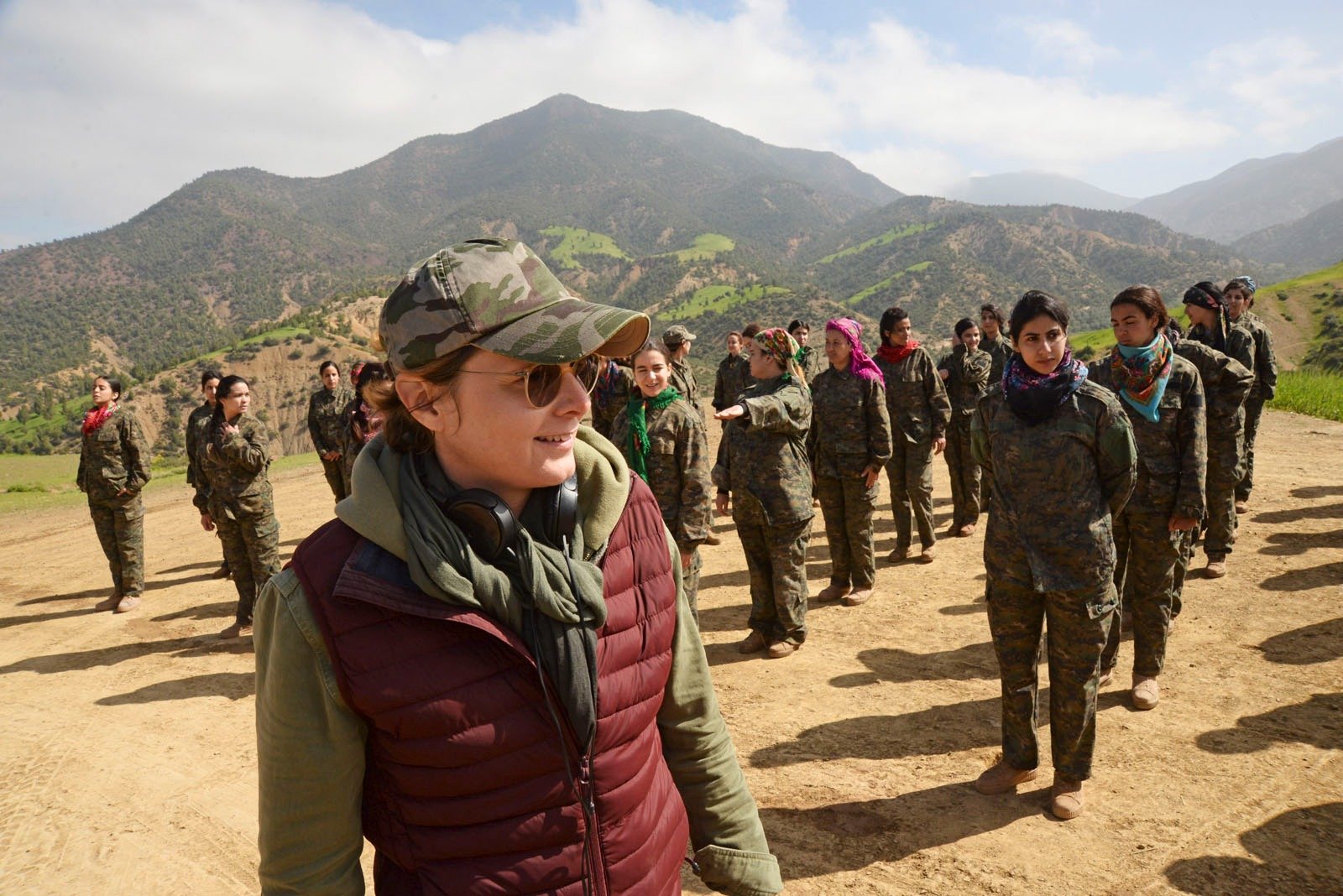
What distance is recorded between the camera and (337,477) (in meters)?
9.37

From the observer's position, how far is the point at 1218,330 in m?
6.98

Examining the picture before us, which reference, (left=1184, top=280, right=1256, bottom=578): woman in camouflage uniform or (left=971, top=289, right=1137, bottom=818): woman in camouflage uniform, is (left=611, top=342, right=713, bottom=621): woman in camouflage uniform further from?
(left=1184, top=280, right=1256, bottom=578): woman in camouflage uniform

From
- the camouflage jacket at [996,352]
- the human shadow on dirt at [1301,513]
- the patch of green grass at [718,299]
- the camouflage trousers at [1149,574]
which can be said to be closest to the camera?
the camouflage trousers at [1149,574]

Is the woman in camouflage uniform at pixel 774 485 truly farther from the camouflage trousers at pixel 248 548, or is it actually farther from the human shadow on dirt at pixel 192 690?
the camouflage trousers at pixel 248 548

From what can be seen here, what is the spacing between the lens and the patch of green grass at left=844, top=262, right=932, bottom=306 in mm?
100500

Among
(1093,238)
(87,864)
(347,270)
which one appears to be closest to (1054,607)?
(87,864)

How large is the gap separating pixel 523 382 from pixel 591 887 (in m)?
0.92

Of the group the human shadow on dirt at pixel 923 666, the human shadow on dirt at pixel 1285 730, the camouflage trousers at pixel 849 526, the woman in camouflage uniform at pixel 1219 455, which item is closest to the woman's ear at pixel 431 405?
the human shadow on dirt at pixel 923 666

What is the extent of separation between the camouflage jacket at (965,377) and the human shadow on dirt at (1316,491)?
12.5 ft

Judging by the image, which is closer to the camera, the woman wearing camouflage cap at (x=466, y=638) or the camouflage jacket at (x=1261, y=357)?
the woman wearing camouflage cap at (x=466, y=638)

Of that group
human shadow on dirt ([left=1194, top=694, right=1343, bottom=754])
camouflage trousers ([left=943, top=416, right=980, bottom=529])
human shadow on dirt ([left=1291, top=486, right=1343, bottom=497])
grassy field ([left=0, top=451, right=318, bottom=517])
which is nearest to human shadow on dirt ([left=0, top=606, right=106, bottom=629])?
grassy field ([left=0, top=451, right=318, bottom=517])

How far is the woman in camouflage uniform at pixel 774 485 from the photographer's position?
5379 mm

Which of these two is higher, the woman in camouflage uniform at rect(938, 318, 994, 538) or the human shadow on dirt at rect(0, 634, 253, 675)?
the woman in camouflage uniform at rect(938, 318, 994, 538)

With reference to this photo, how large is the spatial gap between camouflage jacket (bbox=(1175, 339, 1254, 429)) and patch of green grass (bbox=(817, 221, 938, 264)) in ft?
439
